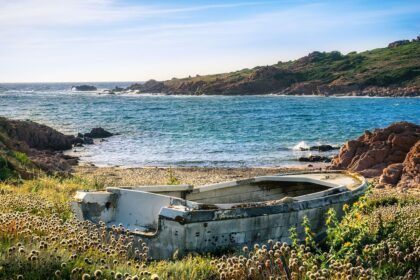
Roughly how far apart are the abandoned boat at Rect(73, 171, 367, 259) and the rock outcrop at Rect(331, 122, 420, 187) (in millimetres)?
9291

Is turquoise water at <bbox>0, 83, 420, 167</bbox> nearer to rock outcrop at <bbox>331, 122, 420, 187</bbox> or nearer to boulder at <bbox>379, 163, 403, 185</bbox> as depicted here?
rock outcrop at <bbox>331, 122, 420, 187</bbox>

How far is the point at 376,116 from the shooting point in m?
70.2

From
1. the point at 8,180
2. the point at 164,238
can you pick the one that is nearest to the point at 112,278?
the point at 164,238

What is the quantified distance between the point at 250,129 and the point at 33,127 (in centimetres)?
2429

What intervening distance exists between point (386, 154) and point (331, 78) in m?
117

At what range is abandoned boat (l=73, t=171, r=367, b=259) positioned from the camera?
864 centimetres

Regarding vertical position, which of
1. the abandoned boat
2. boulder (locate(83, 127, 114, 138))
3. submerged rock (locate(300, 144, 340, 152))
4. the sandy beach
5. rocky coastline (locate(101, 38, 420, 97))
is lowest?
the sandy beach

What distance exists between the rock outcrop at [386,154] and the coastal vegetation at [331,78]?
313 feet

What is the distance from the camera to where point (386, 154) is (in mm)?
24500

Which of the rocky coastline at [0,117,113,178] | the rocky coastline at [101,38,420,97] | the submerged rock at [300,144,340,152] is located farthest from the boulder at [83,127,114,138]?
the rocky coastline at [101,38,420,97]

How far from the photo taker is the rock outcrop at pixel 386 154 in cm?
2122

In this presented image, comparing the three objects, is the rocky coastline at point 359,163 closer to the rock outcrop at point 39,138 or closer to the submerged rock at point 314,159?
the submerged rock at point 314,159

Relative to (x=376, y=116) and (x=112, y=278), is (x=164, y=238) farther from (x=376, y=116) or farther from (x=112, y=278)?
(x=376, y=116)

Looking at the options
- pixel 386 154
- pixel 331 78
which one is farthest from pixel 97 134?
pixel 331 78
